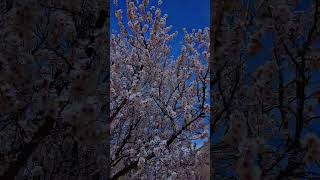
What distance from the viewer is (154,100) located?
2803mm

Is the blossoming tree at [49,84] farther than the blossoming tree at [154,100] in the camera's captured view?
No

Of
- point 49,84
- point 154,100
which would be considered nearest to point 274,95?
point 49,84

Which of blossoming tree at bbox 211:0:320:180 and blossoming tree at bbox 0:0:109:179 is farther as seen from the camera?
blossoming tree at bbox 0:0:109:179

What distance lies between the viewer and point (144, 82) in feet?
9.00

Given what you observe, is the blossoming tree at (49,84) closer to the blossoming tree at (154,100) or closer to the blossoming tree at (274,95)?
the blossoming tree at (274,95)

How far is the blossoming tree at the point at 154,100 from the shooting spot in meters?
2.55

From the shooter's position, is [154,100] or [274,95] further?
[154,100]

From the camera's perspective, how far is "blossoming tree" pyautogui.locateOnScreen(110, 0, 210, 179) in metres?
2.55

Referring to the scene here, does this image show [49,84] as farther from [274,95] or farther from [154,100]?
[154,100]

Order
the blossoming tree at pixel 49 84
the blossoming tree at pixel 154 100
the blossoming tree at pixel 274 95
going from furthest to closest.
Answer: the blossoming tree at pixel 154 100 < the blossoming tree at pixel 49 84 < the blossoming tree at pixel 274 95

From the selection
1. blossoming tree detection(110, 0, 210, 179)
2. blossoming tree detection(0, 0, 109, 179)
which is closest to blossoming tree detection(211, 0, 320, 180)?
blossoming tree detection(0, 0, 109, 179)

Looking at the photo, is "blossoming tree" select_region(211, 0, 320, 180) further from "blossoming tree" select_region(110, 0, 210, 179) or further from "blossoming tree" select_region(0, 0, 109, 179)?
"blossoming tree" select_region(110, 0, 210, 179)

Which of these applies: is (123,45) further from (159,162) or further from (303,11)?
(303,11)

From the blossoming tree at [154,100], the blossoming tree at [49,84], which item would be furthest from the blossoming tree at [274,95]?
the blossoming tree at [154,100]
